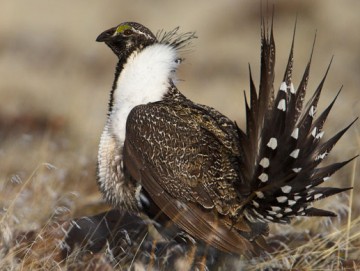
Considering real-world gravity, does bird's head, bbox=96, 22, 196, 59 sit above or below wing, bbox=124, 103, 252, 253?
above

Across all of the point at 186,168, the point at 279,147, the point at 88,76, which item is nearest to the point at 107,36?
the point at 186,168

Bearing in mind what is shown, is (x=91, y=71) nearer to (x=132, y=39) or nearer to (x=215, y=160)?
(x=132, y=39)

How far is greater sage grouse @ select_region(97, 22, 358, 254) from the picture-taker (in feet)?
12.4

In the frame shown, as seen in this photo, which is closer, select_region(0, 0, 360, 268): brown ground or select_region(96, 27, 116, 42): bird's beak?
select_region(96, 27, 116, 42): bird's beak

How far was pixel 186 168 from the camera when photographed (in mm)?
4055

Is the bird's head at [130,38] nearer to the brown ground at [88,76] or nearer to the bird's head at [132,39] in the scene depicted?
the bird's head at [132,39]

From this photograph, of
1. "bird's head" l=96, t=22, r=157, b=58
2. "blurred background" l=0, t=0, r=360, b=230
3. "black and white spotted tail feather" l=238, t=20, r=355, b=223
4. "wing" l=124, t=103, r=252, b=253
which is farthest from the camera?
"blurred background" l=0, t=0, r=360, b=230

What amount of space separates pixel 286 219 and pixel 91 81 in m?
8.48

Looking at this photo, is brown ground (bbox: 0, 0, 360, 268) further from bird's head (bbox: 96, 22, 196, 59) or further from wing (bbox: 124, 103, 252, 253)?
bird's head (bbox: 96, 22, 196, 59)

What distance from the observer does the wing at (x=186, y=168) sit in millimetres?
3977

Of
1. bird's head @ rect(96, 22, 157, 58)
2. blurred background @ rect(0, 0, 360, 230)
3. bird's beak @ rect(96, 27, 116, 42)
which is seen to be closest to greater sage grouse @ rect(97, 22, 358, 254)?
bird's head @ rect(96, 22, 157, 58)

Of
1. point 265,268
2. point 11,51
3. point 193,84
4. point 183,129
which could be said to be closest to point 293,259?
point 265,268

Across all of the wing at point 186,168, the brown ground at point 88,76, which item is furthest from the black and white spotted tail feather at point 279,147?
the brown ground at point 88,76

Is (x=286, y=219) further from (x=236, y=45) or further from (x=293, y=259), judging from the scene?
(x=236, y=45)
